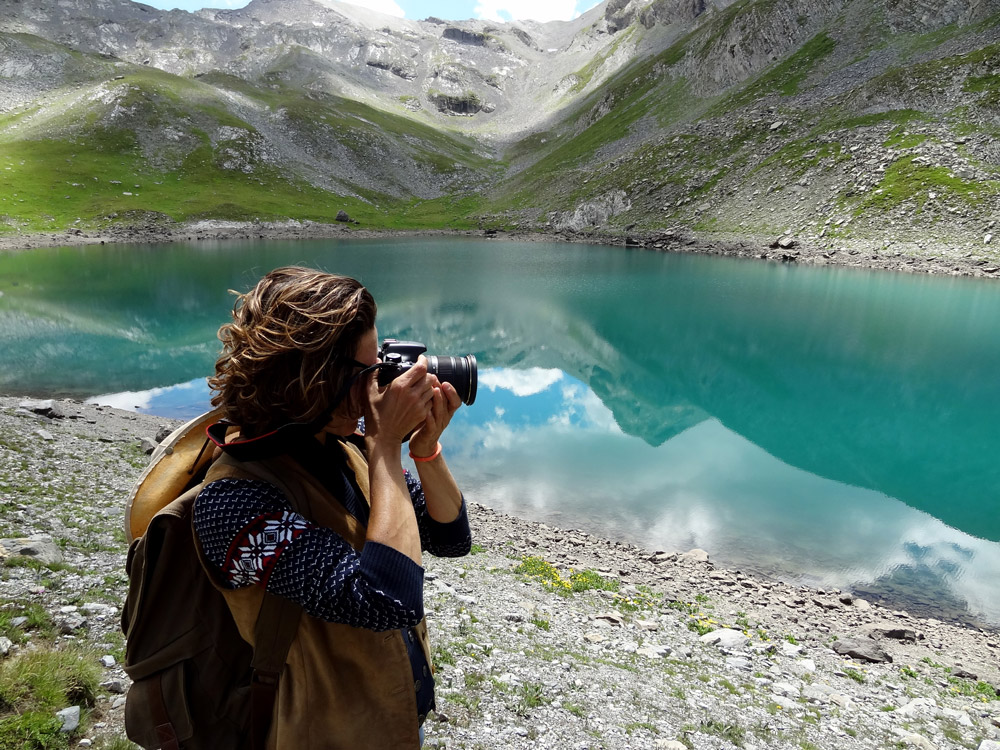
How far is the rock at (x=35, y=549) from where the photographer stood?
683cm

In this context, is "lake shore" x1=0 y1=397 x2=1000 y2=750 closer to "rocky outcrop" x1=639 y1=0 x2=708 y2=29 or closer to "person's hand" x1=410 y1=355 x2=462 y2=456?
"person's hand" x1=410 y1=355 x2=462 y2=456

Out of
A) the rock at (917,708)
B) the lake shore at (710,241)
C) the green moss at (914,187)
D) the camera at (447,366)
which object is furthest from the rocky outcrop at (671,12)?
the camera at (447,366)

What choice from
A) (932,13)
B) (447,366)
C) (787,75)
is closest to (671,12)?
(787,75)

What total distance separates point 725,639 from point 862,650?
2.20 m

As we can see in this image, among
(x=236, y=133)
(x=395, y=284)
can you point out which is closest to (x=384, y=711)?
(x=395, y=284)

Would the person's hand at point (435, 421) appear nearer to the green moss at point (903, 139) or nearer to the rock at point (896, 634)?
the rock at point (896, 634)

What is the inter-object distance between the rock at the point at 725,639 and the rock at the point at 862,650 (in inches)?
63.3

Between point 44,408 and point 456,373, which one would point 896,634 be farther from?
point 44,408

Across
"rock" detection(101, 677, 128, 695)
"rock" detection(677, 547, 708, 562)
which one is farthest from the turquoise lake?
"rock" detection(101, 677, 128, 695)

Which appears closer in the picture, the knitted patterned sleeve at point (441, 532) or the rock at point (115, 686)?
the knitted patterned sleeve at point (441, 532)

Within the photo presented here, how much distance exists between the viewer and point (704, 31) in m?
118

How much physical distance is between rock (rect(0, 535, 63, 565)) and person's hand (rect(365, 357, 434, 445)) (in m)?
6.86

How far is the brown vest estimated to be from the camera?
83.7 inches

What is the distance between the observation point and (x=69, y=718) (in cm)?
395
